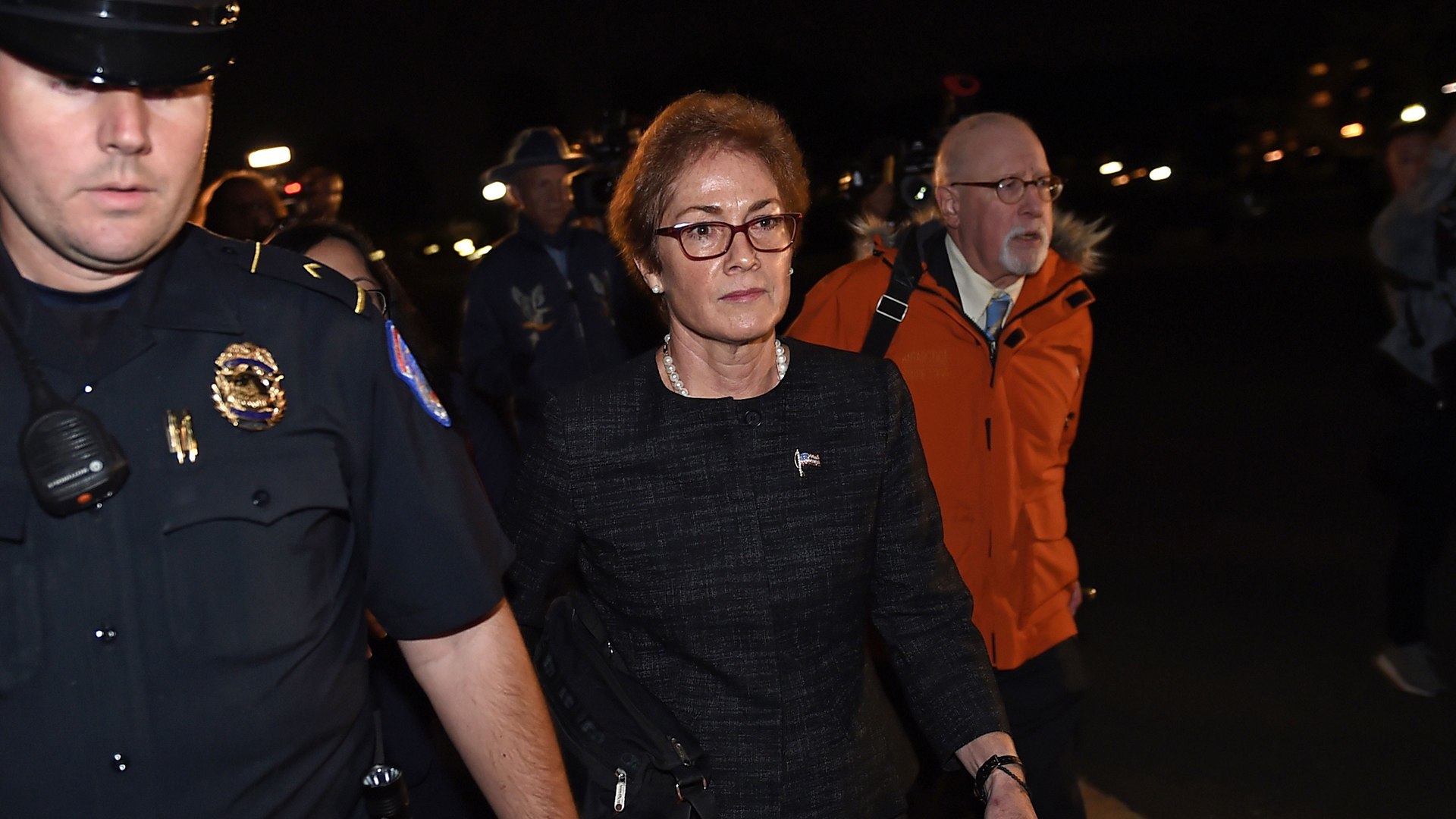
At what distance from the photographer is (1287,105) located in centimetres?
4500

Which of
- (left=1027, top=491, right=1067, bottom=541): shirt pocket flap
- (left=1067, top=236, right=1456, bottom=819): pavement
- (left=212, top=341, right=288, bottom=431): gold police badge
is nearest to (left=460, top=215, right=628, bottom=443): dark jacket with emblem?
(left=1067, top=236, right=1456, bottom=819): pavement

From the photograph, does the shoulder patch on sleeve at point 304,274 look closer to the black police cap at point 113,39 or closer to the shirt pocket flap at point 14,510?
the black police cap at point 113,39

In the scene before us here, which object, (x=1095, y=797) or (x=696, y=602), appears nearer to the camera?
(x=696, y=602)

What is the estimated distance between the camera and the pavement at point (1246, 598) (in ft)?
16.0

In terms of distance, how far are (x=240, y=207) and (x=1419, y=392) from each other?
16.7ft

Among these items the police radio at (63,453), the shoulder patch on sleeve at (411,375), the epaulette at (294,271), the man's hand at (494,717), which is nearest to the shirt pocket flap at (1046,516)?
the man's hand at (494,717)

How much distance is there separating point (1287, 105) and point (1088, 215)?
17.5 m

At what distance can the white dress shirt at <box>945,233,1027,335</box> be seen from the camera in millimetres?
3893

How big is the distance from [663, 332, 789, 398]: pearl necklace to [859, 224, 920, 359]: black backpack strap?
3.02ft

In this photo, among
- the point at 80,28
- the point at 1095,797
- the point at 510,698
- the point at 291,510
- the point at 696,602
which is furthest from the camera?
the point at 1095,797

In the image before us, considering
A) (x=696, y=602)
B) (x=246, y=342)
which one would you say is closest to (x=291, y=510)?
(x=246, y=342)

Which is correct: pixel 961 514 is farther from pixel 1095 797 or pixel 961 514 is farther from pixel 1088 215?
pixel 1088 215

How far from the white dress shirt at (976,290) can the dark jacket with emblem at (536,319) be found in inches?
107

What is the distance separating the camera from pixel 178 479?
1748 mm
